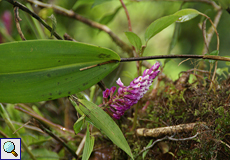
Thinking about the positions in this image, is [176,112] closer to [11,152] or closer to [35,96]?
[35,96]

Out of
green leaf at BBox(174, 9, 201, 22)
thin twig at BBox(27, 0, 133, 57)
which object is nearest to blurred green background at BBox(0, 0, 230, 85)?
thin twig at BBox(27, 0, 133, 57)

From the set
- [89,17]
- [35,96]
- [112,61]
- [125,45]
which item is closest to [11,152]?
[35,96]

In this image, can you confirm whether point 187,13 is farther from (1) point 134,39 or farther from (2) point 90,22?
(2) point 90,22

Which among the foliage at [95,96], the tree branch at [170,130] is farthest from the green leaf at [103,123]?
the tree branch at [170,130]

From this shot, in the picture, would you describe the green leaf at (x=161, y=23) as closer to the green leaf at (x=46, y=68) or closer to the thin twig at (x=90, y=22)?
the green leaf at (x=46, y=68)

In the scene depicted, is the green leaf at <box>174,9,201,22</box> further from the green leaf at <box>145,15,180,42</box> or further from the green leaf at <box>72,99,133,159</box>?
the green leaf at <box>72,99,133,159</box>

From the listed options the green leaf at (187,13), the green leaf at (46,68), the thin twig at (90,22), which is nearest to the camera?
the green leaf at (46,68)
